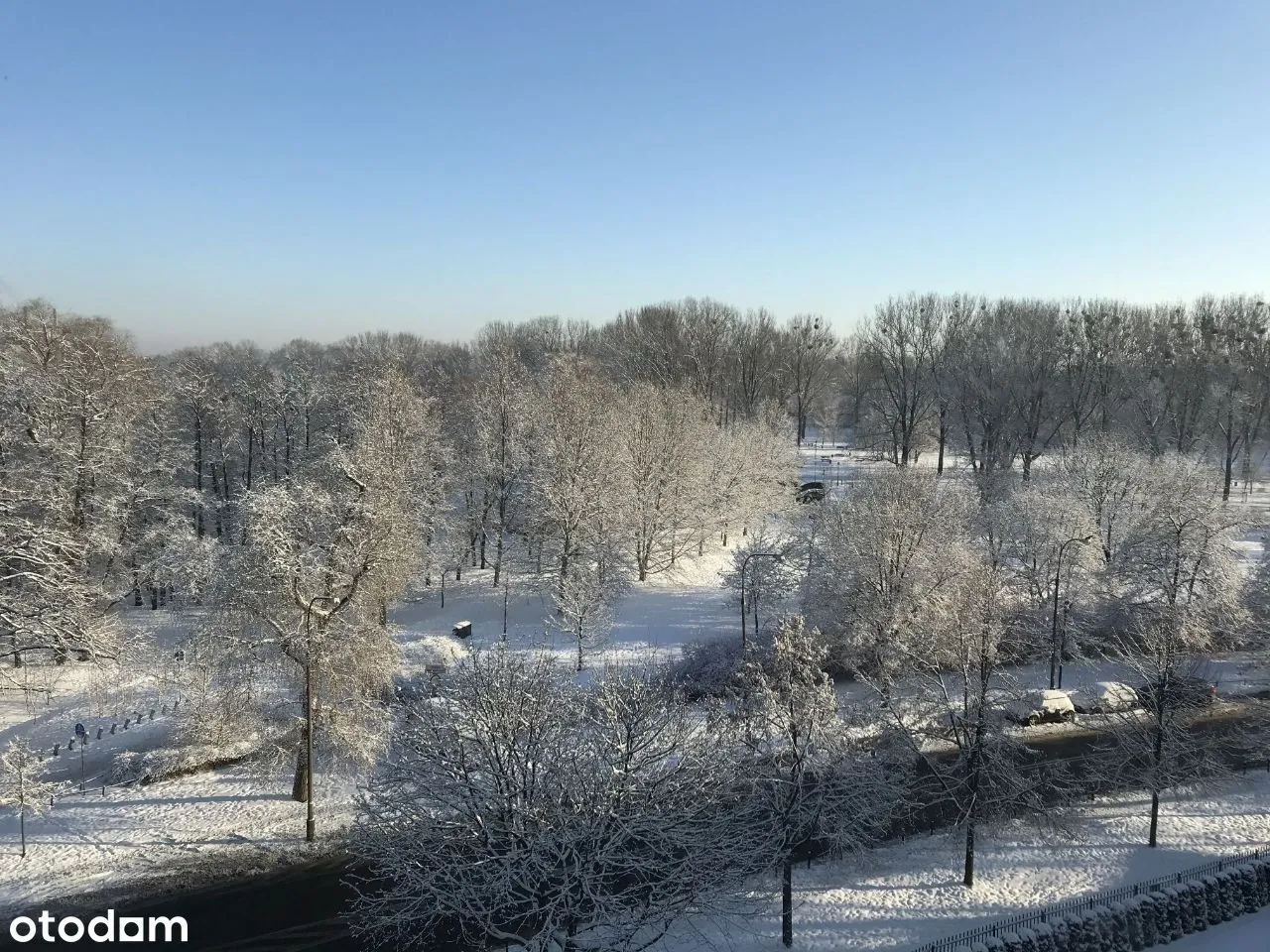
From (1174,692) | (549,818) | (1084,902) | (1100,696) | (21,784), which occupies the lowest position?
(1084,902)

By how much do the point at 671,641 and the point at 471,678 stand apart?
17628 millimetres

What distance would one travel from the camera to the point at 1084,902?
14719mm

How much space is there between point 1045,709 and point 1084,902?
1110 cm

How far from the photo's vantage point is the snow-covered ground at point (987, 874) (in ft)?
48.1

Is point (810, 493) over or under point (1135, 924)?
over

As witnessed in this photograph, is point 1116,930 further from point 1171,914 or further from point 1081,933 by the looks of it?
point 1171,914

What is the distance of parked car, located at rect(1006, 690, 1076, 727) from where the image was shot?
24391mm

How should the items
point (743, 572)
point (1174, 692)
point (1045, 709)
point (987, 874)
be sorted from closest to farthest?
point (987, 874) → point (1174, 692) → point (1045, 709) → point (743, 572)

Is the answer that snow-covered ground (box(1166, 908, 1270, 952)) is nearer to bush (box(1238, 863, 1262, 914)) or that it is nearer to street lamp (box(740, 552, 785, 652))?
bush (box(1238, 863, 1262, 914))

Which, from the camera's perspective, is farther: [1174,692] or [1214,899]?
[1174,692]

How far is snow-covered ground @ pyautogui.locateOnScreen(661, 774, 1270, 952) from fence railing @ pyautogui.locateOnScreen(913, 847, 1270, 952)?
366 millimetres

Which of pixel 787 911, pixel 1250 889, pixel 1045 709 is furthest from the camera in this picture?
pixel 1045 709

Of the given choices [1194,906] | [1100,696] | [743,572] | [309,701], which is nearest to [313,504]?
[309,701]

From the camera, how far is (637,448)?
38281 millimetres
